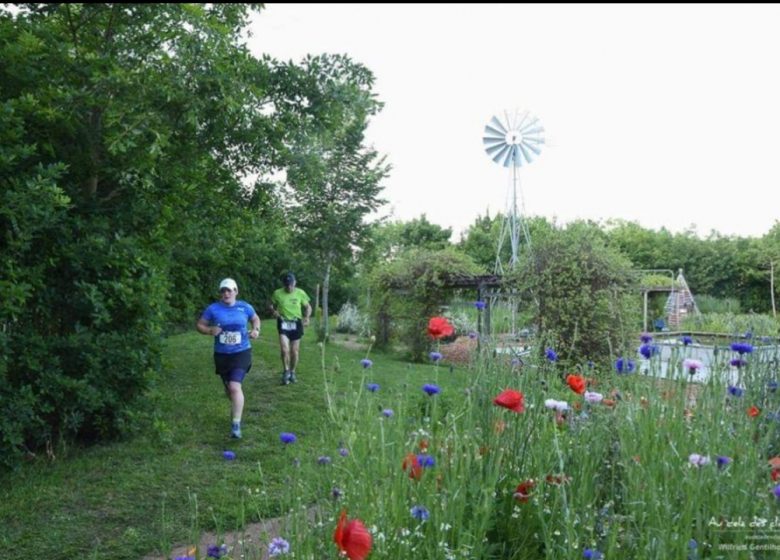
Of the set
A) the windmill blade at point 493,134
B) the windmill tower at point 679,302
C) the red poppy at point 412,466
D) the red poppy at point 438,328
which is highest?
the windmill blade at point 493,134

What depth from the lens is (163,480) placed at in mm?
4668

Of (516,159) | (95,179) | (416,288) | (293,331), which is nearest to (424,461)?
(95,179)

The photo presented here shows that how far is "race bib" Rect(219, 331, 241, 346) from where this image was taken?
565 centimetres

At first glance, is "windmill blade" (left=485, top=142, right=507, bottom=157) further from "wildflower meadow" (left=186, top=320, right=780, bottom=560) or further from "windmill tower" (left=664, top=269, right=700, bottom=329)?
"wildflower meadow" (left=186, top=320, right=780, bottom=560)

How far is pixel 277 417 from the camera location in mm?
6539

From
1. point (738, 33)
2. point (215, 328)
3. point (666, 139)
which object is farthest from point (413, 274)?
point (738, 33)

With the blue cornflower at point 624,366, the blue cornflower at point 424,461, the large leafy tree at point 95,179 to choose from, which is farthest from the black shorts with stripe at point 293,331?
the blue cornflower at point 424,461

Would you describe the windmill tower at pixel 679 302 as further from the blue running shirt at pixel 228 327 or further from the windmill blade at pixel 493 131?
the blue running shirt at pixel 228 327

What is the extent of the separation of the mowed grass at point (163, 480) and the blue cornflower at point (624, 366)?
0.77m

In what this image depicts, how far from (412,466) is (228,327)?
13.1 feet

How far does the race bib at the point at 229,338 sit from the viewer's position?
18.5 feet

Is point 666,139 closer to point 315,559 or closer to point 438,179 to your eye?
point 315,559

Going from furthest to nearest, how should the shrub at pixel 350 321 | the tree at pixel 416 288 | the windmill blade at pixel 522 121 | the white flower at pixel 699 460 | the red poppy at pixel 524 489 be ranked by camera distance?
1. the shrub at pixel 350 321
2. the windmill blade at pixel 522 121
3. the tree at pixel 416 288
4. the red poppy at pixel 524 489
5. the white flower at pixel 699 460

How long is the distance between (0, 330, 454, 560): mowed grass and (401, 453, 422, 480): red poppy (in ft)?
1.72
